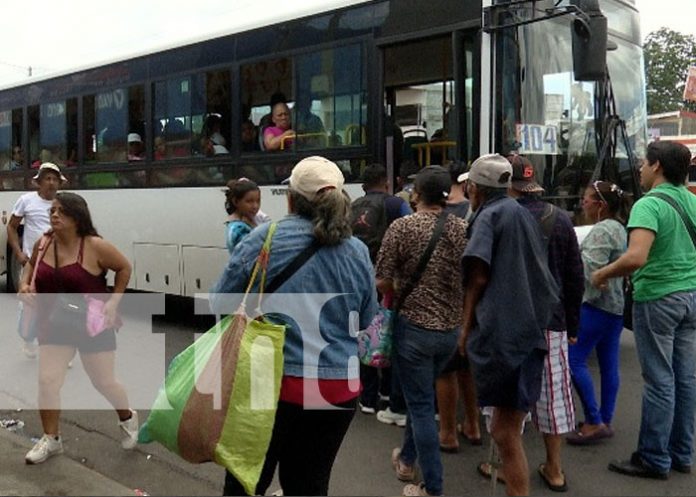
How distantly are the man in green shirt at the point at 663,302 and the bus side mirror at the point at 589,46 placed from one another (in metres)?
1.50

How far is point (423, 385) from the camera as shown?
4.12 m

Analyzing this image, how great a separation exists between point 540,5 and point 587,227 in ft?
6.14

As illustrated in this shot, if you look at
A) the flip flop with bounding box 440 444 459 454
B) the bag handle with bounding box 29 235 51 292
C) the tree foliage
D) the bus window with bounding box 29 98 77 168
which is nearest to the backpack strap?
the flip flop with bounding box 440 444 459 454

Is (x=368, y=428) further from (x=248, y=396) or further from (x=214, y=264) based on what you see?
(x=214, y=264)

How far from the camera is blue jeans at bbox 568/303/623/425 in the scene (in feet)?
17.2

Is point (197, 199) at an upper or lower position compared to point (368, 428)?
upper

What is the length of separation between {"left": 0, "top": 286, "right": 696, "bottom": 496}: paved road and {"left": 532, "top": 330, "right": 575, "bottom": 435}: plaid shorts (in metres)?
0.55

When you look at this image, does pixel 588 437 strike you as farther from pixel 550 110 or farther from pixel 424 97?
pixel 424 97

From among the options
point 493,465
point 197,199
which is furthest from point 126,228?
point 493,465

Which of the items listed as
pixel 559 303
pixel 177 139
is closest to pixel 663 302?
pixel 559 303

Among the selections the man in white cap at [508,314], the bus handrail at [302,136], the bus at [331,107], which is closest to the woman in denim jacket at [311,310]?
the man in white cap at [508,314]

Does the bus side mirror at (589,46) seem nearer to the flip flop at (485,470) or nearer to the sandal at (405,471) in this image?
the flip flop at (485,470)

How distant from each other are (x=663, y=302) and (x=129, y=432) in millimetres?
3406

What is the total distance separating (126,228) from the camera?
1013 centimetres
